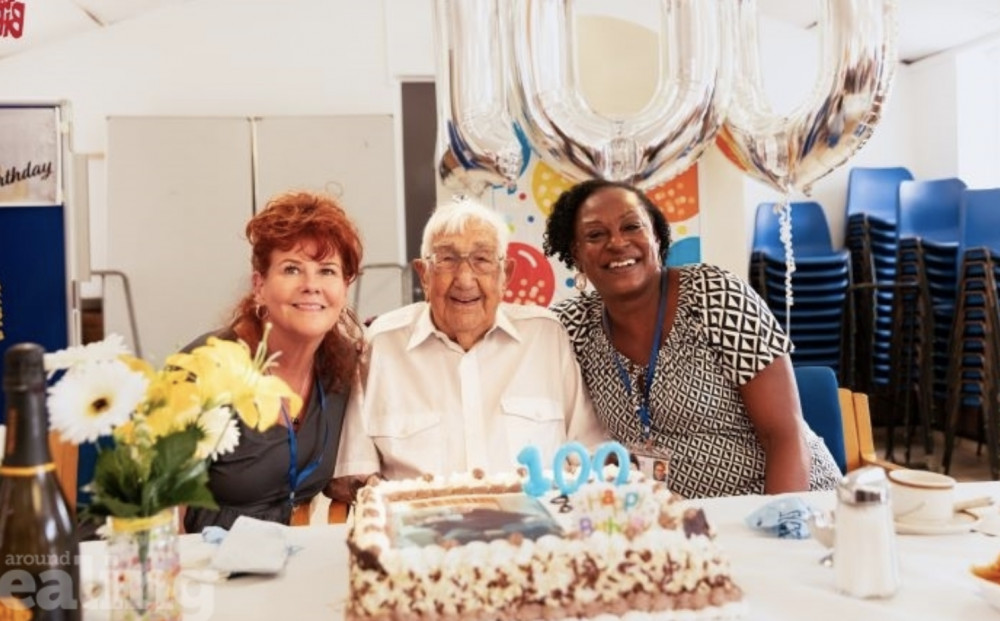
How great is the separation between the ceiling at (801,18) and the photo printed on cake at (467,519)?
4809mm

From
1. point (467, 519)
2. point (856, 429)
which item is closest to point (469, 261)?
point (467, 519)

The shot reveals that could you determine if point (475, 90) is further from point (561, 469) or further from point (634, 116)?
point (561, 469)

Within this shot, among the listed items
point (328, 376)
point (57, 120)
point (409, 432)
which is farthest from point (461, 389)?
point (57, 120)

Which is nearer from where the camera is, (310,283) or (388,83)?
(310,283)

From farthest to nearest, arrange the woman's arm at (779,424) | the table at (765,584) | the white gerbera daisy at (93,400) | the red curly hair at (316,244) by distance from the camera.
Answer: the woman's arm at (779,424) → the red curly hair at (316,244) → the table at (765,584) → the white gerbera daisy at (93,400)

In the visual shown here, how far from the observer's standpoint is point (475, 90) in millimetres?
1584

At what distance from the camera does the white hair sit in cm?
218

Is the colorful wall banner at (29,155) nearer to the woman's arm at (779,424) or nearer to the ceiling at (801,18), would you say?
the ceiling at (801,18)

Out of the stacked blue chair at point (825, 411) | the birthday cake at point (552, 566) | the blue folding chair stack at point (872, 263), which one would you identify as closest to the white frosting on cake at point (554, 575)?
the birthday cake at point (552, 566)

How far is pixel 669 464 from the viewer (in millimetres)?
2195

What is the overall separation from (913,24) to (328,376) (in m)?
5.15

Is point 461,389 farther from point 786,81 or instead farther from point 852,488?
point 786,81

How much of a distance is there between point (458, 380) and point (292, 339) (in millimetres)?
381

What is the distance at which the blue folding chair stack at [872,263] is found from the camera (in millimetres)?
6180
